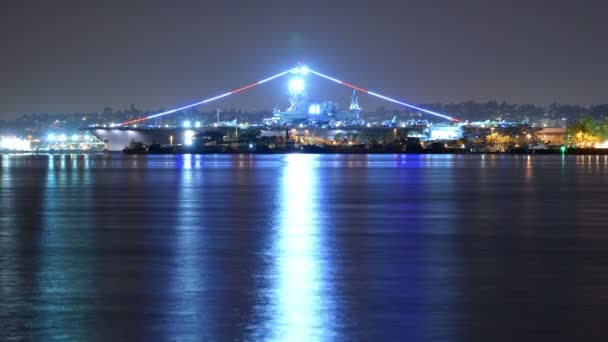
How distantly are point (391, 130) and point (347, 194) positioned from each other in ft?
394

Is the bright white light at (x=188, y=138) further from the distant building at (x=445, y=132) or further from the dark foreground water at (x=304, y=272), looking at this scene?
the dark foreground water at (x=304, y=272)

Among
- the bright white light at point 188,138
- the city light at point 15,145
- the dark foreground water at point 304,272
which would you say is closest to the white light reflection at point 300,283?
the dark foreground water at point 304,272

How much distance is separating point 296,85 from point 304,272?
153162 mm

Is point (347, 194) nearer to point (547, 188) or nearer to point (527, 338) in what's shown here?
point (547, 188)

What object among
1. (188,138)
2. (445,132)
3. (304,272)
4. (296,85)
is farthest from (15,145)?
(304,272)

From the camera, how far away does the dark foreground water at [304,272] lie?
708cm

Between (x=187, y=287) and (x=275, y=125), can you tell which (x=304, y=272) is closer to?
(x=187, y=287)

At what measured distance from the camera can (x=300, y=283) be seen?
8.99 meters

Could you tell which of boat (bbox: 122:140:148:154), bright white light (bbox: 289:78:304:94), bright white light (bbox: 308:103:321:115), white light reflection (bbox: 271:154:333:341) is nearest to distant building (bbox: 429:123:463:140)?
bright white light (bbox: 308:103:321:115)

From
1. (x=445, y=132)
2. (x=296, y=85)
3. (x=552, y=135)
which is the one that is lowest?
(x=552, y=135)

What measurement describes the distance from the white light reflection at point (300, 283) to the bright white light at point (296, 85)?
144850mm

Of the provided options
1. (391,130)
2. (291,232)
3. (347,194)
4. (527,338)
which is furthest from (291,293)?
(391,130)

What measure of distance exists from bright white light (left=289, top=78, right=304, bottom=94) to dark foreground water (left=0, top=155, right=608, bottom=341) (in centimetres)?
14257

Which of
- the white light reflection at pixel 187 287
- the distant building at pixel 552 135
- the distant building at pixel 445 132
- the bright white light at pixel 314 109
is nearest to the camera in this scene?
the white light reflection at pixel 187 287
